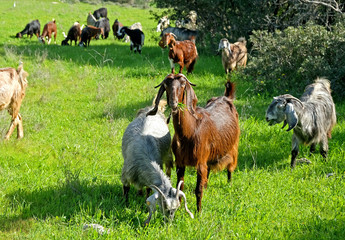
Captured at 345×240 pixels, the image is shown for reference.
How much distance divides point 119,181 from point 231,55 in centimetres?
806

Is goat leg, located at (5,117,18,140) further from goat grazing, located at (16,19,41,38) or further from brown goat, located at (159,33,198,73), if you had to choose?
goat grazing, located at (16,19,41,38)

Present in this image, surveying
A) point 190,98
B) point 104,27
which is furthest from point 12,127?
point 104,27

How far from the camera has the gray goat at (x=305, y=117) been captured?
6.46m

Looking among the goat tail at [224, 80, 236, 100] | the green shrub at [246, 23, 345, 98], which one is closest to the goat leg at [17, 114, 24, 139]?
the goat tail at [224, 80, 236, 100]

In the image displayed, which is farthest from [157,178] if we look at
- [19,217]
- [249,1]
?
[249,1]

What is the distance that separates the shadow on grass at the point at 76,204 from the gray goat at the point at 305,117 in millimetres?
2577

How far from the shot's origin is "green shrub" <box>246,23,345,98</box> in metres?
10.3

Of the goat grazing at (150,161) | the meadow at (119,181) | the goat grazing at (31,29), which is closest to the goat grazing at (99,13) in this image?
the goat grazing at (31,29)

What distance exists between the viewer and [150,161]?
523cm

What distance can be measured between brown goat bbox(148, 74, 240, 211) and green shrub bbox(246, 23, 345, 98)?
4.87m

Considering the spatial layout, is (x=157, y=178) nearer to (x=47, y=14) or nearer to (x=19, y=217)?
(x=19, y=217)

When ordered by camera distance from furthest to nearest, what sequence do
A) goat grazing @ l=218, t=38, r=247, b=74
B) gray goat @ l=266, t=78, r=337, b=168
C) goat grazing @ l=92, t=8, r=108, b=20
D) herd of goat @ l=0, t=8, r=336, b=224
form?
goat grazing @ l=92, t=8, r=108, b=20, goat grazing @ l=218, t=38, r=247, b=74, gray goat @ l=266, t=78, r=337, b=168, herd of goat @ l=0, t=8, r=336, b=224

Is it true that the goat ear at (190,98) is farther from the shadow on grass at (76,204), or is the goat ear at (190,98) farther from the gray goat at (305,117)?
the gray goat at (305,117)

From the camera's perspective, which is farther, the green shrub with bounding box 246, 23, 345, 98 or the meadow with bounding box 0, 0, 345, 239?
the green shrub with bounding box 246, 23, 345, 98
